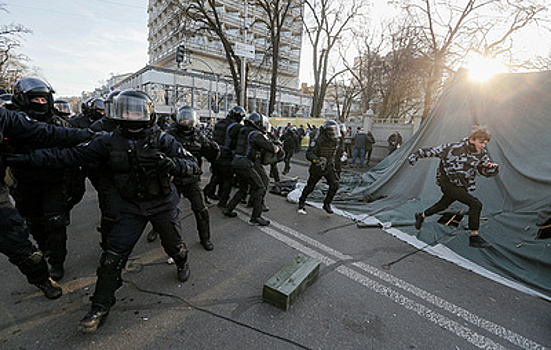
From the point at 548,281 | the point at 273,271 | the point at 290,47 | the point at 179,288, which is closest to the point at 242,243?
the point at 273,271

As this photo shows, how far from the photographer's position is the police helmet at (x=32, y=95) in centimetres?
277

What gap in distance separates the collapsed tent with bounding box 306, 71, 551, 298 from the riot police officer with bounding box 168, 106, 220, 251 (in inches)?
128

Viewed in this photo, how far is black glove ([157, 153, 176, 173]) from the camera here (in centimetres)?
225

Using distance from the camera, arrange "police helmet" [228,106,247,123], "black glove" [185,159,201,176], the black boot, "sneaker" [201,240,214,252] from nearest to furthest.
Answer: "black glove" [185,159,201,176], the black boot, "sneaker" [201,240,214,252], "police helmet" [228,106,247,123]

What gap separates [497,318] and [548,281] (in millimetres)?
1157

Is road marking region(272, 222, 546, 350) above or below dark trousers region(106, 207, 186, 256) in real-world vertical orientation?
below

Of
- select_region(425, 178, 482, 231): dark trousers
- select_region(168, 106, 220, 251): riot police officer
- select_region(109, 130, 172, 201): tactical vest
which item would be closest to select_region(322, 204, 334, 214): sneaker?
select_region(425, 178, 482, 231): dark trousers

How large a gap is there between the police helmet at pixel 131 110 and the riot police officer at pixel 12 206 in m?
0.68

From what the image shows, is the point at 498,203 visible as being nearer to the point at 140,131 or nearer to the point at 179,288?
the point at 179,288

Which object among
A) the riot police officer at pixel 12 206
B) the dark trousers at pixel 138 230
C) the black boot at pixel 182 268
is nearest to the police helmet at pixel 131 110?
the riot police officer at pixel 12 206

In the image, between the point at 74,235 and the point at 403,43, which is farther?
the point at 403,43

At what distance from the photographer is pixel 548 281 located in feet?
10.4

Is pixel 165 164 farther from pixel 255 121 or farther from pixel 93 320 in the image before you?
pixel 255 121

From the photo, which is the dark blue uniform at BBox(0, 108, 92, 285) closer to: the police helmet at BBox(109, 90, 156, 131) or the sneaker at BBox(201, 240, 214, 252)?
the police helmet at BBox(109, 90, 156, 131)
